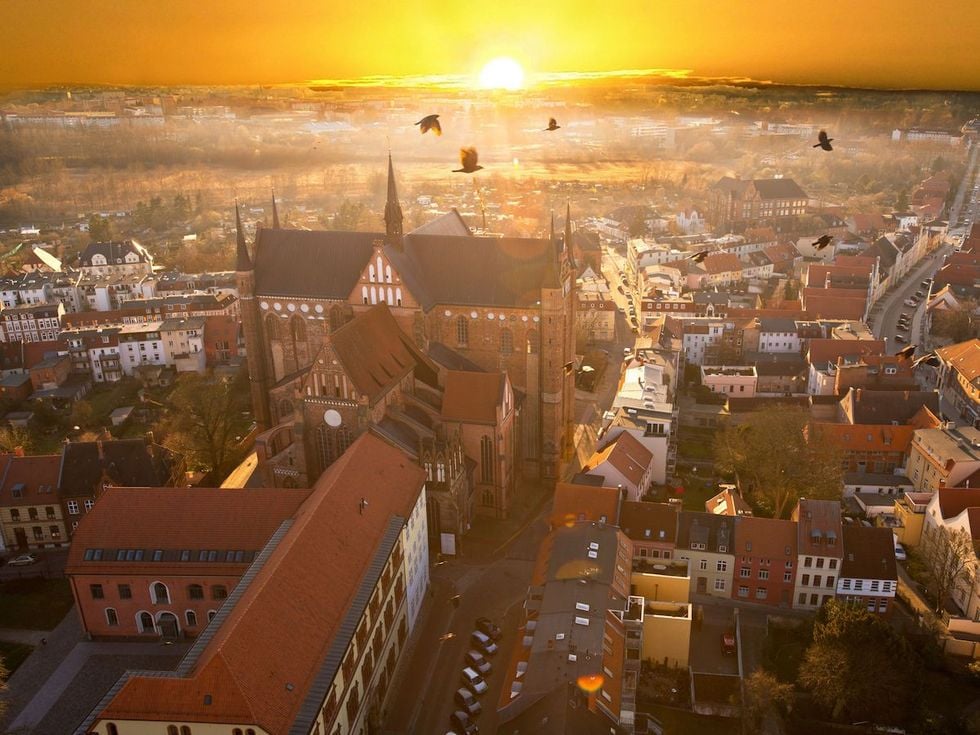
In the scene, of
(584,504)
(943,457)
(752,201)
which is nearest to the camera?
(584,504)

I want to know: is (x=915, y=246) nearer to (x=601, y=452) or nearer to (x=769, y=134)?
(x=769, y=134)

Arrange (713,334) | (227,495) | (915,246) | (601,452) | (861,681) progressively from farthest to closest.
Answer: (915,246), (713,334), (601,452), (227,495), (861,681)

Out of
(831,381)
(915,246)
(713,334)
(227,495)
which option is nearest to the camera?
(227,495)

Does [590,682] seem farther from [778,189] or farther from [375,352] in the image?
[778,189]

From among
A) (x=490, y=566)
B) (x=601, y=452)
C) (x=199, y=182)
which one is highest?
(x=199, y=182)

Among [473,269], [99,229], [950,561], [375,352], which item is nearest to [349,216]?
[99,229]

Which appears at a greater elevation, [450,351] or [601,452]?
[450,351]

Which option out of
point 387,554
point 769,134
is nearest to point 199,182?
point 387,554
